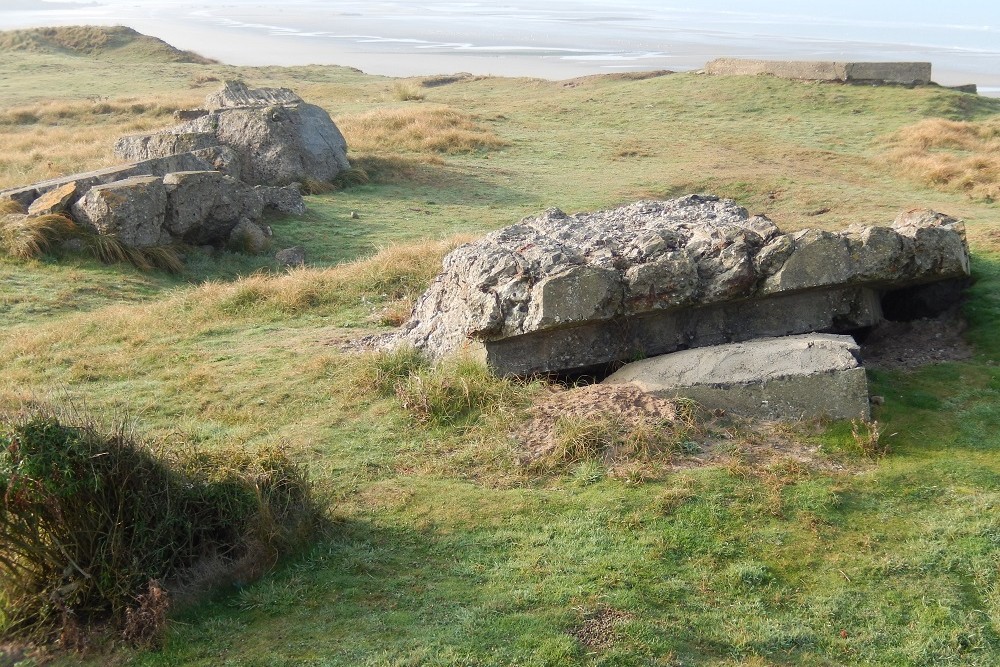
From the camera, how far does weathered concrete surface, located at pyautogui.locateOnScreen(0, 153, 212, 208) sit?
47.8ft

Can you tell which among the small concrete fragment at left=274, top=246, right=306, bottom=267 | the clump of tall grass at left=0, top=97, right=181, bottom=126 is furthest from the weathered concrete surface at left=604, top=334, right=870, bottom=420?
the clump of tall grass at left=0, top=97, right=181, bottom=126

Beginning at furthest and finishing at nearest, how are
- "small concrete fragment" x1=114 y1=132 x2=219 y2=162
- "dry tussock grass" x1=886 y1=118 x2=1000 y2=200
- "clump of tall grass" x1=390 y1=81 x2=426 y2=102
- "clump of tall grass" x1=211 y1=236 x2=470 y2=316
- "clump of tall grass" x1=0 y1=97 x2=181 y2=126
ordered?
"clump of tall grass" x1=390 y1=81 x2=426 y2=102 → "clump of tall grass" x1=0 y1=97 x2=181 y2=126 → "small concrete fragment" x1=114 y1=132 x2=219 y2=162 → "dry tussock grass" x1=886 y1=118 x2=1000 y2=200 → "clump of tall grass" x1=211 y1=236 x2=470 y2=316

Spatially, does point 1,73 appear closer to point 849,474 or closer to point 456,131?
point 456,131

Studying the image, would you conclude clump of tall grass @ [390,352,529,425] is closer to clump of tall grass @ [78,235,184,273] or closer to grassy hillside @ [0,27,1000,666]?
grassy hillside @ [0,27,1000,666]

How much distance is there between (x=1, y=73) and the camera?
40.5 metres

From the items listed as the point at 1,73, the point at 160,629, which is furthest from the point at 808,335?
the point at 1,73

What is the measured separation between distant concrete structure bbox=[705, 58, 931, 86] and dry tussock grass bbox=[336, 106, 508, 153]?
944 cm

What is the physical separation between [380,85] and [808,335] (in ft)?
100

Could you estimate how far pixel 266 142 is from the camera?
1966 centimetres

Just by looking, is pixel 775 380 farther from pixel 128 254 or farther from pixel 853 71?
pixel 853 71

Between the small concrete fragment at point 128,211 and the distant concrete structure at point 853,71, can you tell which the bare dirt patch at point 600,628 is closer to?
the small concrete fragment at point 128,211

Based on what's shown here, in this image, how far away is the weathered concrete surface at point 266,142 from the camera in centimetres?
1891

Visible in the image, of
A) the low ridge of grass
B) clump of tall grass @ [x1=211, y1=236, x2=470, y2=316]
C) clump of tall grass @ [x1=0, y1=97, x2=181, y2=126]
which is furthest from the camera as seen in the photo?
the low ridge of grass

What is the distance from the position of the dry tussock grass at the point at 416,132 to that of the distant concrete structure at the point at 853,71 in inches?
372
